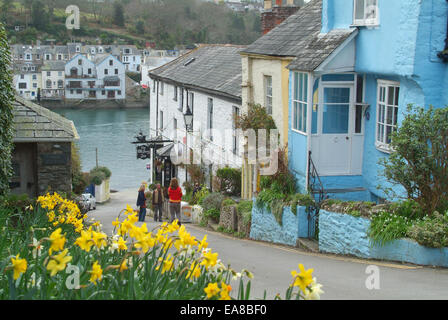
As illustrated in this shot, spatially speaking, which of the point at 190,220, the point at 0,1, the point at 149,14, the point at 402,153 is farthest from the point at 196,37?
the point at 402,153

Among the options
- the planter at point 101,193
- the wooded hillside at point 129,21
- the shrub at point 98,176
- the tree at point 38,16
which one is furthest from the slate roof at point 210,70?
the tree at point 38,16

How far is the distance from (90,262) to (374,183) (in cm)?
862

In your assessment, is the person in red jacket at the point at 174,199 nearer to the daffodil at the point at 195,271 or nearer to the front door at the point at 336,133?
the front door at the point at 336,133

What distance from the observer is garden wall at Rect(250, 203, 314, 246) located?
12.5 m

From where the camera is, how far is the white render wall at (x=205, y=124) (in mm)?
22391

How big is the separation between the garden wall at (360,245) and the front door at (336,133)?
210 centimetres

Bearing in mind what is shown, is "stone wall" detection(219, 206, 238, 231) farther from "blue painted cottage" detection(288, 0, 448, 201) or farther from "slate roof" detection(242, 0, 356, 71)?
"slate roof" detection(242, 0, 356, 71)

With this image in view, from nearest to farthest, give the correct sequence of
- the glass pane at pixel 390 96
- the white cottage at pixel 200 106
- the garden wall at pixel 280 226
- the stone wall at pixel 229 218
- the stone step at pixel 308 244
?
the stone step at pixel 308 244
the glass pane at pixel 390 96
the garden wall at pixel 280 226
the stone wall at pixel 229 218
the white cottage at pixel 200 106

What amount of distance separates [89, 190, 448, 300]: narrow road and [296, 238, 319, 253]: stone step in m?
0.22

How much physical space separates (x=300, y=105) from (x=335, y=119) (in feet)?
3.13

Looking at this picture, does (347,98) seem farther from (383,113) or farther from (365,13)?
(365,13)

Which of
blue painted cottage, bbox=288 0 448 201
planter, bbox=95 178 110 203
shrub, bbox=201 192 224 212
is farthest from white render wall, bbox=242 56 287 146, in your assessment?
planter, bbox=95 178 110 203

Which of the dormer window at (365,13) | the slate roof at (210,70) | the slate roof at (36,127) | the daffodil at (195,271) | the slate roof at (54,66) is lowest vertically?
the daffodil at (195,271)
